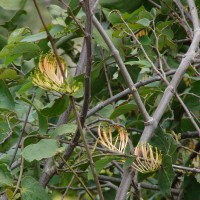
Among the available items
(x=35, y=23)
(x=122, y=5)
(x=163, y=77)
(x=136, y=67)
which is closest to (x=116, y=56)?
(x=163, y=77)

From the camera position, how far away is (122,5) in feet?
4.23

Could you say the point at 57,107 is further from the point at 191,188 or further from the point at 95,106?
the point at 191,188

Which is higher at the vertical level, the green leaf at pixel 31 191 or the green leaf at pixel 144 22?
the green leaf at pixel 144 22

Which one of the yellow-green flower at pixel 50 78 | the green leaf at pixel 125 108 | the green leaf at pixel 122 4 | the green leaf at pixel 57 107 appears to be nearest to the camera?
the yellow-green flower at pixel 50 78

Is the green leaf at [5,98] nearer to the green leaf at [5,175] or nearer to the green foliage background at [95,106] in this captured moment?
the green foliage background at [95,106]

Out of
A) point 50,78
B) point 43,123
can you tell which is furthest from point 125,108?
point 50,78

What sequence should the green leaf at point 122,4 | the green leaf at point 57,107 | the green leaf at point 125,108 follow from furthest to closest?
the green leaf at point 122,4
the green leaf at point 125,108
the green leaf at point 57,107

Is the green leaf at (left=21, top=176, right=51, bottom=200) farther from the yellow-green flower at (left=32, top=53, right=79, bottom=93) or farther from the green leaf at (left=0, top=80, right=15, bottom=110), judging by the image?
the green leaf at (left=0, top=80, right=15, bottom=110)

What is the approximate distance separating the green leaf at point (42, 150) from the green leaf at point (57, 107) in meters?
0.09

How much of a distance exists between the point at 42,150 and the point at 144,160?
180 millimetres

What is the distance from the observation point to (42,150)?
93 centimetres

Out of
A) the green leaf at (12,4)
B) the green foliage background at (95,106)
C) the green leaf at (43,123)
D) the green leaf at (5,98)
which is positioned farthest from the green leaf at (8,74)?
the green leaf at (12,4)

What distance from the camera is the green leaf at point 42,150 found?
0.92m

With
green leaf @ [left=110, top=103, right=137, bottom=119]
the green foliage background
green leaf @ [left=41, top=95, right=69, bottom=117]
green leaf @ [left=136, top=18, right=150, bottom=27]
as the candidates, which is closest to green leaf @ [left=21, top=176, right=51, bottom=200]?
the green foliage background
